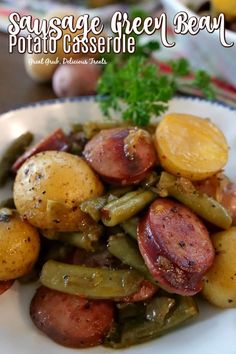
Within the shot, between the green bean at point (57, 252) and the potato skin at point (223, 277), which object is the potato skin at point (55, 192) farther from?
the potato skin at point (223, 277)

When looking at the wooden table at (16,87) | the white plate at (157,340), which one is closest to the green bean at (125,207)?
the white plate at (157,340)

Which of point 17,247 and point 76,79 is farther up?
point 76,79

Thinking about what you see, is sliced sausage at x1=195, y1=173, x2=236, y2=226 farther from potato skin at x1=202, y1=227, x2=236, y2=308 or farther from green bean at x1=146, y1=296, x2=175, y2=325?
green bean at x1=146, y1=296, x2=175, y2=325

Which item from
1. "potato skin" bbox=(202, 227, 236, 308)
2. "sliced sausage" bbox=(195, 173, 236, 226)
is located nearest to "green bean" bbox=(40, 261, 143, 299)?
"potato skin" bbox=(202, 227, 236, 308)

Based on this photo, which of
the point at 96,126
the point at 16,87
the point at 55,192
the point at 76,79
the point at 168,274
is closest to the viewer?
the point at 168,274

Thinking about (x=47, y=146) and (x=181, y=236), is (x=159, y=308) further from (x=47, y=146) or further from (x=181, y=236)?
(x=47, y=146)

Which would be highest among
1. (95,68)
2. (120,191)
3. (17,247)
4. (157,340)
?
(95,68)

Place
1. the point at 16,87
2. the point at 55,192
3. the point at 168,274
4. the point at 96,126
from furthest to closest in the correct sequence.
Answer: the point at 16,87
the point at 96,126
the point at 55,192
the point at 168,274

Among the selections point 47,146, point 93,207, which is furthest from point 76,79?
point 93,207
